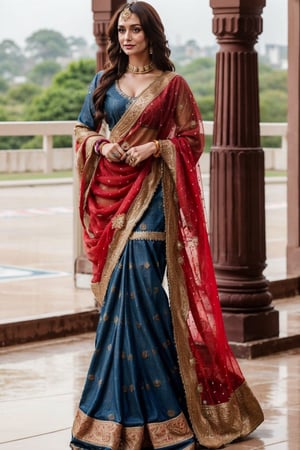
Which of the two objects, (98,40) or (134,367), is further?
(98,40)

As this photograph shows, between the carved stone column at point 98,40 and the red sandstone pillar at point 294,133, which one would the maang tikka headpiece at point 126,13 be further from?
the red sandstone pillar at point 294,133

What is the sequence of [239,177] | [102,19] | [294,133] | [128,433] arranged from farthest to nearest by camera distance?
1. [294,133]
2. [102,19]
3. [239,177]
4. [128,433]

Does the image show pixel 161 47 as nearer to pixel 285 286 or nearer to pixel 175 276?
pixel 175 276

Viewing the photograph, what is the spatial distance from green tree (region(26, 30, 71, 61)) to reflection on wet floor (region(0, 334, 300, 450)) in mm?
42670

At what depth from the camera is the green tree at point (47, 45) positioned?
50344 mm

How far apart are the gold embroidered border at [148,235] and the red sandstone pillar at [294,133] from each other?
184 inches

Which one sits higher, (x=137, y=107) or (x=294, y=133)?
(x=137, y=107)

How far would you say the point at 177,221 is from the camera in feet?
18.6

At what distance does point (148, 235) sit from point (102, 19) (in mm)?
3442

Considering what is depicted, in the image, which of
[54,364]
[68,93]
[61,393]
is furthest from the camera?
[68,93]

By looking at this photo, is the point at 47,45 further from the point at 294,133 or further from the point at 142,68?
the point at 142,68

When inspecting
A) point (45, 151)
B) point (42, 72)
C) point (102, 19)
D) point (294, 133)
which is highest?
point (42, 72)

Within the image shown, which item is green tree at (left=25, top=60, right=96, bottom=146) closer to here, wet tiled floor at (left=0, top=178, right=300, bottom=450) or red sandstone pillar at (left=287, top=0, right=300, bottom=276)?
wet tiled floor at (left=0, top=178, right=300, bottom=450)

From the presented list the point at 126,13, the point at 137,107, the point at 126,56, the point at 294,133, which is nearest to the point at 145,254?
the point at 137,107
